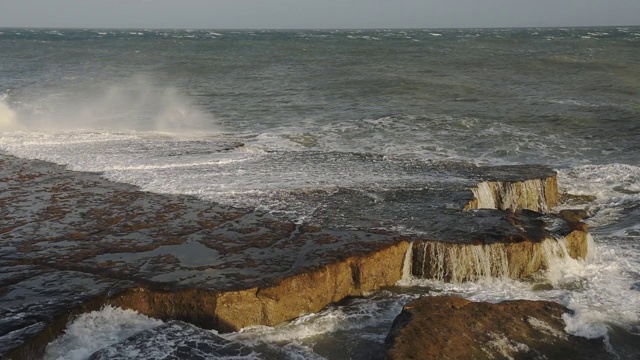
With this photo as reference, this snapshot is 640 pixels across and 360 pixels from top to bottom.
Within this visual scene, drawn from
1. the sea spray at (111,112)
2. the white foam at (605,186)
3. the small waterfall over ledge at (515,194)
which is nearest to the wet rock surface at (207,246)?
the small waterfall over ledge at (515,194)

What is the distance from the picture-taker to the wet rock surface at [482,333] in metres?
5.07

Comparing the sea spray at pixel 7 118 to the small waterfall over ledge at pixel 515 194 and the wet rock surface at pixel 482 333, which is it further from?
the wet rock surface at pixel 482 333

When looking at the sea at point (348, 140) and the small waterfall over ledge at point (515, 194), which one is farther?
the small waterfall over ledge at point (515, 194)

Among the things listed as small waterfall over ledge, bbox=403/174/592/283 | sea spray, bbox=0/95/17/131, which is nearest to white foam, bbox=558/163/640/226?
small waterfall over ledge, bbox=403/174/592/283

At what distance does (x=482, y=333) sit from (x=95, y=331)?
10.4ft

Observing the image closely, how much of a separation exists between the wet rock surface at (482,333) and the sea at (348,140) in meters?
0.26

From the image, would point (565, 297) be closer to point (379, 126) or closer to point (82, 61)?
point (379, 126)

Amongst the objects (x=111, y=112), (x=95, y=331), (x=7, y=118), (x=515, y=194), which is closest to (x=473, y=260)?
(x=515, y=194)

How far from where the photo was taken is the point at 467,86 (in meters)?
24.4

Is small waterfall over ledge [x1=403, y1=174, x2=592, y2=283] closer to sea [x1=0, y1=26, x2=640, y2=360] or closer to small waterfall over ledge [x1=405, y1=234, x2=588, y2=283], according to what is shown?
small waterfall over ledge [x1=405, y1=234, x2=588, y2=283]

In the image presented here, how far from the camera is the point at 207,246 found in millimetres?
6809

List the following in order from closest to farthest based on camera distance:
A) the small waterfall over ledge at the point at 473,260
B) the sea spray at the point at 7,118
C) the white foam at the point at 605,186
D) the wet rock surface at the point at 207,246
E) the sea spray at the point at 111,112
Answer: the wet rock surface at the point at 207,246 < the small waterfall over ledge at the point at 473,260 < the white foam at the point at 605,186 < the sea spray at the point at 7,118 < the sea spray at the point at 111,112

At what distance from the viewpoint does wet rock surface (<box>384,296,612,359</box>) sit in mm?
5066

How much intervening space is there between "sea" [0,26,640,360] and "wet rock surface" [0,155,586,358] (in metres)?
0.20
